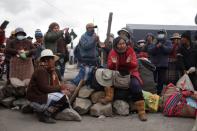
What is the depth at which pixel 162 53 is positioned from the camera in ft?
30.3

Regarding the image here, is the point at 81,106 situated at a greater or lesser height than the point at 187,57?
lesser

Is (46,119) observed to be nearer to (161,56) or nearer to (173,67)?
(161,56)

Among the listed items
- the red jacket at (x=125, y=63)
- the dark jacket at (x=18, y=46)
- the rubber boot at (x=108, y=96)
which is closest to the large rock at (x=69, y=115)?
the rubber boot at (x=108, y=96)

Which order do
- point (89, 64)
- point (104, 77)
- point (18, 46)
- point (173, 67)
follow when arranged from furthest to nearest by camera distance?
point (89, 64)
point (173, 67)
point (18, 46)
point (104, 77)

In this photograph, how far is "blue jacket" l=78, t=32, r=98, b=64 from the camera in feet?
30.1

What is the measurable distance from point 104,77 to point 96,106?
678 mm

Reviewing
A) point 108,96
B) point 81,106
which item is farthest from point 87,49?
point 81,106

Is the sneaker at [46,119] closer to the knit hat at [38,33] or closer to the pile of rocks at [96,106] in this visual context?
the pile of rocks at [96,106]

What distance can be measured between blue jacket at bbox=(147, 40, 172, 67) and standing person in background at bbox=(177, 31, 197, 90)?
439mm

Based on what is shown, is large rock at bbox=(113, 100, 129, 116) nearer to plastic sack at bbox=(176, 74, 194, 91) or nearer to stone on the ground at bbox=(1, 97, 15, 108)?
plastic sack at bbox=(176, 74, 194, 91)

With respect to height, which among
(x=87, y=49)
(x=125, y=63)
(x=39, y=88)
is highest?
(x=87, y=49)

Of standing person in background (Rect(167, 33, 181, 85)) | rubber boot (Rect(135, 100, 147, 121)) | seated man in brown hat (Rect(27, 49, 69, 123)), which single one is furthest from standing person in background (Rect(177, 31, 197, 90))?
seated man in brown hat (Rect(27, 49, 69, 123))

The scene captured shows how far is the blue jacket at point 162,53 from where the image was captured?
9131 millimetres

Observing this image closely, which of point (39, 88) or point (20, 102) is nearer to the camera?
point (39, 88)
